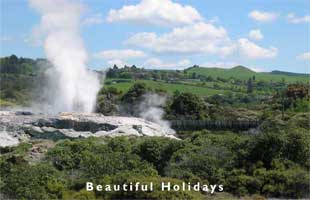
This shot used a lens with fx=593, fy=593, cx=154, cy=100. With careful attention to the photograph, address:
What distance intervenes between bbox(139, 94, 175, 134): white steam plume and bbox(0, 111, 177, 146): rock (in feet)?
43.9

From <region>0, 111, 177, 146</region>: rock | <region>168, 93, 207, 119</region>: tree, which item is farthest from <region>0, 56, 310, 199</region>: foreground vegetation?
<region>168, 93, 207, 119</region>: tree

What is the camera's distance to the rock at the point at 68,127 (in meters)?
49.7

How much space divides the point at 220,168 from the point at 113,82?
3687 inches

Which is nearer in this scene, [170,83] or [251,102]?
[251,102]

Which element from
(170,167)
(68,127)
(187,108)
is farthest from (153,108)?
(170,167)

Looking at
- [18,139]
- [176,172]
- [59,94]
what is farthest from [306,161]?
[59,94]

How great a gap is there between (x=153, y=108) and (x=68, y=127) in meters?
22.2

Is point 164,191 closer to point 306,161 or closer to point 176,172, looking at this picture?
point 176,172

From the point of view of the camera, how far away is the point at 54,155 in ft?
101

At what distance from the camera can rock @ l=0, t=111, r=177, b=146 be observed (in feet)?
163

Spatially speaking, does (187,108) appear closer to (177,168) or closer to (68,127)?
(68,127)

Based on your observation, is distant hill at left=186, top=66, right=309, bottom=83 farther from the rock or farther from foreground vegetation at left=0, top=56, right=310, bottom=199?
foreground vegetation at left=0, top=56, right=310, bottom=199

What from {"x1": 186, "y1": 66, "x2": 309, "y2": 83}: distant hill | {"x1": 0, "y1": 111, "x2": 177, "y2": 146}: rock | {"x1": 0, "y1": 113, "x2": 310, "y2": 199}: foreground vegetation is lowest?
{"x1": 0, "y1": 111, "x2": 177, "y2": 146}: rock

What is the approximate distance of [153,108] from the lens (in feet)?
240
